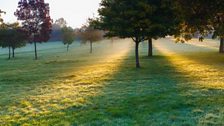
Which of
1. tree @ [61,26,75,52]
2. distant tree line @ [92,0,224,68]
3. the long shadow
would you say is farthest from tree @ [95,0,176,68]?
tree @ [61,26,75,52]

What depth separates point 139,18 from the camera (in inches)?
1314

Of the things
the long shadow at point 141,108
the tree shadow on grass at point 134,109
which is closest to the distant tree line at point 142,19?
the long shadow at point 141,108

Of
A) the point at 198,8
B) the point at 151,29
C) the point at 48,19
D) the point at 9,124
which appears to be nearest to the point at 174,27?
the point at 151,29

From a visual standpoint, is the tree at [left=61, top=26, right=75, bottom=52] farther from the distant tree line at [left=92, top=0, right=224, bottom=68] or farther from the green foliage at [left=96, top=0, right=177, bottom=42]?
the green foliage at [left=96, top=0, right=177, bottom=42]

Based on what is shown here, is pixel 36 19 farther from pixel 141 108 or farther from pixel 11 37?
pixel 141 108

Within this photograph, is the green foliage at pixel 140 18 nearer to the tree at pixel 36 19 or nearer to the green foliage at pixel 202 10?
the green foliage at pixel 202 10

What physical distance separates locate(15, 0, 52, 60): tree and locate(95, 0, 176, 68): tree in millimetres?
33753

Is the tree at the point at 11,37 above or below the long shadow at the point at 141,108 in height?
above

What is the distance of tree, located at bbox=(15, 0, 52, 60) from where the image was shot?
6750cm

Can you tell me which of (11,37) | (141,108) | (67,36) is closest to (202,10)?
(141,108)

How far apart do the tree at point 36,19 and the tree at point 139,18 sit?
3375cm

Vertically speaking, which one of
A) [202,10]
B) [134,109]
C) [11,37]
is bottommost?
[134,109]

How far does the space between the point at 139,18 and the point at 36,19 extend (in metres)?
38.1

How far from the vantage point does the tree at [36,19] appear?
67500 millimetres
